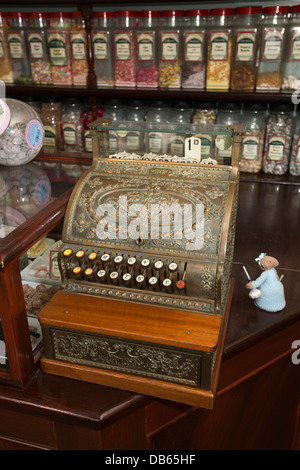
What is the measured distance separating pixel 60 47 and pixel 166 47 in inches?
25.5

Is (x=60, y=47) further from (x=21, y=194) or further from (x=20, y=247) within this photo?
(x=20, y=247)

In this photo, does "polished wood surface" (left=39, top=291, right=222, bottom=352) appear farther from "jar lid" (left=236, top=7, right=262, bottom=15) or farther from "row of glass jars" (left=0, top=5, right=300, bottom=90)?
"jar lid" (left=236, top=7, right=262, bottom=15)

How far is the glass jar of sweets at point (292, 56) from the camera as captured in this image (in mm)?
2080

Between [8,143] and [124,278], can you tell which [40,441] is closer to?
[124,278]

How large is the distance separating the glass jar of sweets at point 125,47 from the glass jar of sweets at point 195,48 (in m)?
0.30

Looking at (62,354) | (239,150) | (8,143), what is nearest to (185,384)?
(62,354)

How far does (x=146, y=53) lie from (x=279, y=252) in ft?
4.55

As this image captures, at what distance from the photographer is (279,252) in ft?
5.53

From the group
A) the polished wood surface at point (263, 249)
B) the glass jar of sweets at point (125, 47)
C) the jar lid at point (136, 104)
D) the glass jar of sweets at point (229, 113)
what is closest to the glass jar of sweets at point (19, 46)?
the glass jar of sweets at point (125, 47)

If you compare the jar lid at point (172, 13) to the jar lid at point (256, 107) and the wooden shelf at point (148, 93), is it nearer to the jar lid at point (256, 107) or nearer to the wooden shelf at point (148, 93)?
the wooden shelf at point (148, 93)

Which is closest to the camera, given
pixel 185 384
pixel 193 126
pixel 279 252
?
pixel 185 384

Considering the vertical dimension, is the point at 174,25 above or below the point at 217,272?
above

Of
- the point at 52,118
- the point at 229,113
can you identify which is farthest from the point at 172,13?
the point at 52,118

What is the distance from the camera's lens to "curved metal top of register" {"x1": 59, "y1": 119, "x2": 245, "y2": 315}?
109 centimetres
